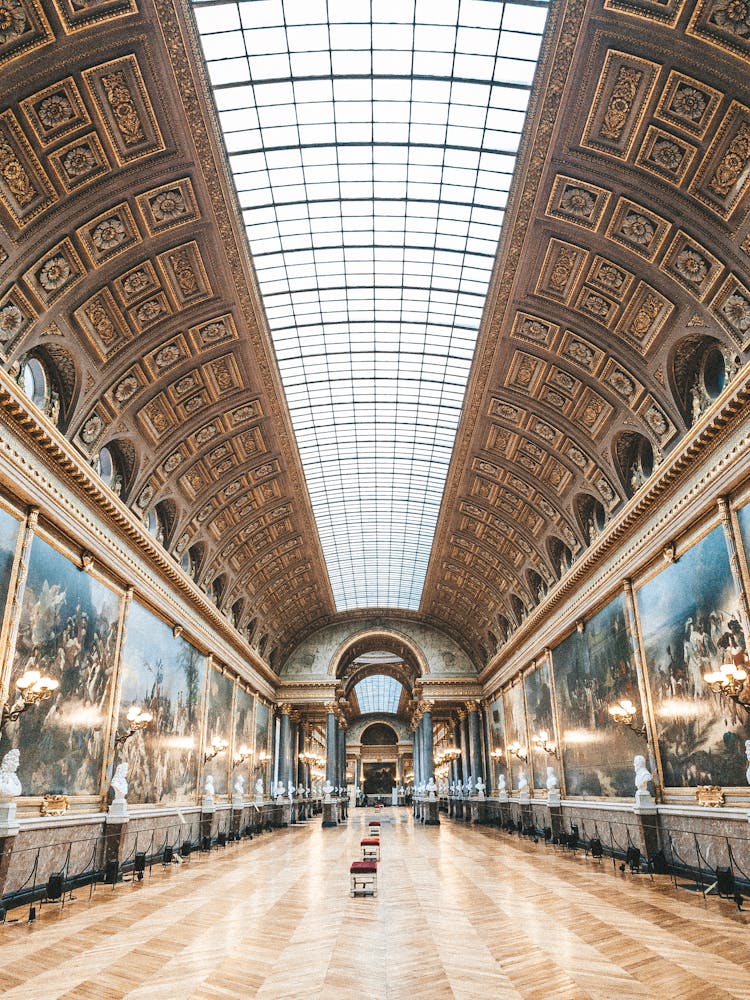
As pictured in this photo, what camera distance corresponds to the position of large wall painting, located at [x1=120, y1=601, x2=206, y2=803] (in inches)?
771

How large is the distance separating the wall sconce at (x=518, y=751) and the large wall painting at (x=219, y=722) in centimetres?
1338

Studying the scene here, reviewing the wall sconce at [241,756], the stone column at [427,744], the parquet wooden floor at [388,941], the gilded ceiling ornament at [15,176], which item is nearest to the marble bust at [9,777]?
the parquet wooden floor at [388,941]

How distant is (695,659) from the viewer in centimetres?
1513

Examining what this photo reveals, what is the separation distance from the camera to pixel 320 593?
4175 cm

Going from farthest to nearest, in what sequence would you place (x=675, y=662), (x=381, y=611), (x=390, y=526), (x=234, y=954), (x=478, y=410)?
(x=381, y=611) → (x=390, y=526) → (x=478, y=410) → (x=675, y=662) → (x=234, y=954)

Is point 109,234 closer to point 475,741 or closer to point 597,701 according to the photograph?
point 597,701

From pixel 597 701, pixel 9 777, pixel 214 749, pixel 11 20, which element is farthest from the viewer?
pixel 214 749

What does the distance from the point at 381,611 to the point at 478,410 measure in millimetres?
26213

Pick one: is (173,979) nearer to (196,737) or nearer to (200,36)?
(200,36)

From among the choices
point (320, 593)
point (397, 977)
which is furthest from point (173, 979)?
point (320, 593)

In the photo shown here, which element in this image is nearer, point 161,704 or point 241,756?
point 161,704

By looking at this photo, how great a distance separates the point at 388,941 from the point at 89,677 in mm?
10469

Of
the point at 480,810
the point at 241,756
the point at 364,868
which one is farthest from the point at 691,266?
the point at 480,810

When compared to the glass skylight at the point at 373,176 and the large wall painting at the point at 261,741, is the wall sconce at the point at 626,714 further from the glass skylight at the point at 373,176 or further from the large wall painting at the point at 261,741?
the large wall painting at the point at 261,741
